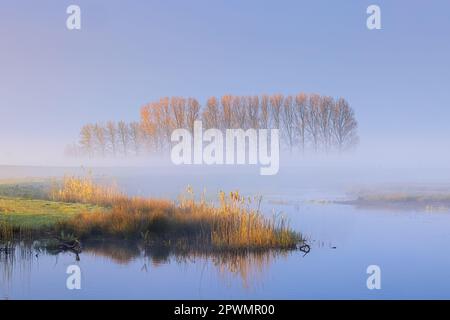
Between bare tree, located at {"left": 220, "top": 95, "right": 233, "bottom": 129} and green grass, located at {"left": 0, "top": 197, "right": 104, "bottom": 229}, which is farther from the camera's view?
bare tree, located at {"left": 220, "top": 95, "right": 233, "bottom": 129}

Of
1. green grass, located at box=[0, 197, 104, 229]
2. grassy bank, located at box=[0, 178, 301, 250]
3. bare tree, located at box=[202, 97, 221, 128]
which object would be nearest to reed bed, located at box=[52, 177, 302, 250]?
grassy bank, located at box=[0, 178, 301, 250]

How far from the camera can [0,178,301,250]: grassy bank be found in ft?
43.4

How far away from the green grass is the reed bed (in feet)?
3.32

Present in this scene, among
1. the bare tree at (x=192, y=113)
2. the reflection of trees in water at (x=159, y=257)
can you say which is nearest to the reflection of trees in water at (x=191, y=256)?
the reflection of trees in water at (x=159, y=257)

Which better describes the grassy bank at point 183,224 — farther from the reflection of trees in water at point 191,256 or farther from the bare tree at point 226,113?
the bare tree at point 226,113

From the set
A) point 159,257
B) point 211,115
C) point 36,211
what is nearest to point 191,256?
point 159,257

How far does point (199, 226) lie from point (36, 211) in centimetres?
626

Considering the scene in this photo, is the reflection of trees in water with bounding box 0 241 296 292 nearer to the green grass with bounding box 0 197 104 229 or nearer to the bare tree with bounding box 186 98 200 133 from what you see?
Answer: the green grass with bounding box 0 197 104 229

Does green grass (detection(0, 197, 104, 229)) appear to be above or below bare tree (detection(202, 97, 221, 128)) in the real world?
below

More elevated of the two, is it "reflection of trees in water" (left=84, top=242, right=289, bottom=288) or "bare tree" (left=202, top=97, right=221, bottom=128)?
"bare tree" (left=202, top=97, right=221, bottom=128)

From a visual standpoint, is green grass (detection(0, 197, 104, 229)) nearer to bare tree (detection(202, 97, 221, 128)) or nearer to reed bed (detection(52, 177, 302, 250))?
reed bed (detection(52, 177, 302, 250))

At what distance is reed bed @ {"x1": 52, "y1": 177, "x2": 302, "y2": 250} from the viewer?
13188 millimetres

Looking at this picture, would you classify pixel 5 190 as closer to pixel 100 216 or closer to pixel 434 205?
pixel 100 216

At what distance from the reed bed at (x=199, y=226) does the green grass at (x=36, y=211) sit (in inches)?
39.9
